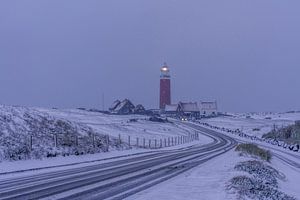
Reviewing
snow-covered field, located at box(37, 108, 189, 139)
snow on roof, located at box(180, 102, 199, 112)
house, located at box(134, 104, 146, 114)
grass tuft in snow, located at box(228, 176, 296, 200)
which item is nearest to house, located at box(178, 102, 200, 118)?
snow on roof, located at box(180, 102, 199, 112)

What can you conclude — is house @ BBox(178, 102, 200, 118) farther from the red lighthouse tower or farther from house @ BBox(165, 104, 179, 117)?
the red lighthouse tower

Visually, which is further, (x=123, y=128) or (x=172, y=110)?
(x=172, y=110)

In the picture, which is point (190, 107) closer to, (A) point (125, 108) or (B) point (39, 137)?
(A) point (125, 108)

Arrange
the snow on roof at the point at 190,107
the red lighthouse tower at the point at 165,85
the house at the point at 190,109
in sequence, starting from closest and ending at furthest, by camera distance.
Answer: the red lighthouse tower at the point at 165,85, the house at the point at 190,109, the snow on roof at the point at 190,107

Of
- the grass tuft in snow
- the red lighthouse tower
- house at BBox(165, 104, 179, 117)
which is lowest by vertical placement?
the grass tuft in snow

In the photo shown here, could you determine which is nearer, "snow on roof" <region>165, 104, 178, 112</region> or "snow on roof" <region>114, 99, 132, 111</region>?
"snow on roof" <region>114, 99, 132, 111</region>

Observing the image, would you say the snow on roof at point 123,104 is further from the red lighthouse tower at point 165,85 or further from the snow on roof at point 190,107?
the snow on roof at point 190,107

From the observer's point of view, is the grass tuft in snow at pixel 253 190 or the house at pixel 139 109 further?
the house at pixel 139 109

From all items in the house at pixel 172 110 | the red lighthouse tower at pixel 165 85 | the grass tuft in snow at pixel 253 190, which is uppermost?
the red lighthouse tower at pixel 165 85

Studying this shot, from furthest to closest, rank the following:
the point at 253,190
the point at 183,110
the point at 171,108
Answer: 1. the point at 183,110
2. the point at 171,108
3. the point at 253,190

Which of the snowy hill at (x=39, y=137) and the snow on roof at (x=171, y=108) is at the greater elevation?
the snow on roof at (x=171, y=108)

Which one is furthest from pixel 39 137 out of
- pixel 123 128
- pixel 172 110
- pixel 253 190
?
pixel 172 110

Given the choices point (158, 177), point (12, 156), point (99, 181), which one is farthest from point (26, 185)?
point (12, 156)

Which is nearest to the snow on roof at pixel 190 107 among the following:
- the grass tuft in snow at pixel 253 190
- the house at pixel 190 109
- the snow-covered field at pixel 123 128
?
the house at pixel 190 109
